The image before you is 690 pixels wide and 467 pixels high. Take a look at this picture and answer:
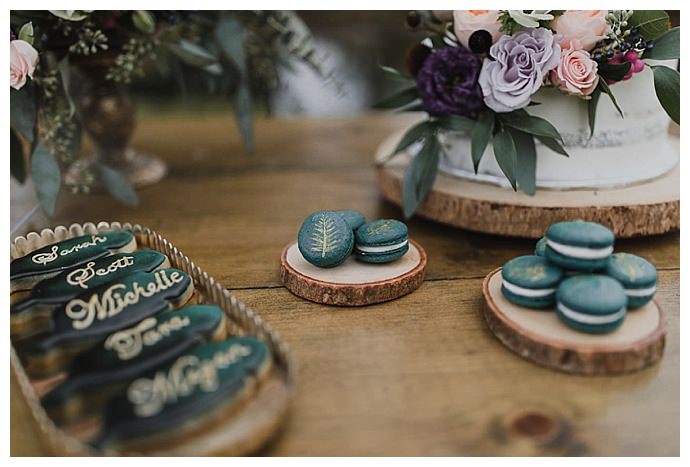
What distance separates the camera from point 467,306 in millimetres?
688

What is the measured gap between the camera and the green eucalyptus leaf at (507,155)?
77 centimetres

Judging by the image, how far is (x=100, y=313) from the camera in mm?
580

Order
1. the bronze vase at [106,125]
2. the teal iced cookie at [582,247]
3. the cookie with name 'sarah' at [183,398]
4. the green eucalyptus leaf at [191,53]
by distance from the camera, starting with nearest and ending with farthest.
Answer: the cookie with name 'sarah' at [183,398], the teal iced cookie at [582,247], the green eucalyptus leaf at [191,53], the bronze vase at [106,125]

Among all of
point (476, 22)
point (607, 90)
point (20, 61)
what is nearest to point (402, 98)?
point (476, 22)

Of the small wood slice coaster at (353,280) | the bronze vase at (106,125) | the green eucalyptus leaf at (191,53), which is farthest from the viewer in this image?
the bronze vase at (106,125)

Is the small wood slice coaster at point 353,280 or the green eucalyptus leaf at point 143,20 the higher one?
the green eucalyptus leaf at point 143,20

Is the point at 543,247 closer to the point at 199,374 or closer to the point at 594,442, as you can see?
the point at 594,442

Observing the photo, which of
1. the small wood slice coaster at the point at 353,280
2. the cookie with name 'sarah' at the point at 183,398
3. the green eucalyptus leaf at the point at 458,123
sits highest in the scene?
the green eucalyptus leaf at the point at 458,123

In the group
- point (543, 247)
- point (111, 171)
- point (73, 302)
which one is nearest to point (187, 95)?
point (111, 171)

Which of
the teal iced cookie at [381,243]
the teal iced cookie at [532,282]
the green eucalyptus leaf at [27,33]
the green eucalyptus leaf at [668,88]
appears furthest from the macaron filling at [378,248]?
the green eucalyptus leaf at [27,33]

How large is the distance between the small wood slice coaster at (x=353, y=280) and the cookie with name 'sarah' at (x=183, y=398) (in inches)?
6.9

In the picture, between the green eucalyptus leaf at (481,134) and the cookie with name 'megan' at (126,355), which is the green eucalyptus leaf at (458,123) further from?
the cookie with name 'megan' at (126,355)

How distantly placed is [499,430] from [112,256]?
0.44 meters

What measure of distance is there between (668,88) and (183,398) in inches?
25.6
